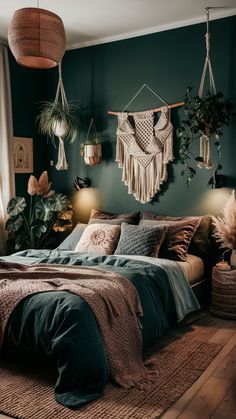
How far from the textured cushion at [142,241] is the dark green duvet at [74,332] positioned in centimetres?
59

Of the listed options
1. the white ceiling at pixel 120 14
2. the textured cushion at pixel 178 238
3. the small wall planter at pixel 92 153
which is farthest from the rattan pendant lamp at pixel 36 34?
the small wall planter at pixel 92 153

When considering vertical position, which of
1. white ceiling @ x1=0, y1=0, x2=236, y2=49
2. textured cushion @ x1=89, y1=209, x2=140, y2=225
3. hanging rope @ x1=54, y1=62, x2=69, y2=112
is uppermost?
white ceiling @ x1=0, y1=0, x2=236, y2=49

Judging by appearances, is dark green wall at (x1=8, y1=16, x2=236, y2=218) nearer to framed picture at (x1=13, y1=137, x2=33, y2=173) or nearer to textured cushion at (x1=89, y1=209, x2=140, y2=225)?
textured cushion at (x1=89, y1=209, x2=140, y2=225)

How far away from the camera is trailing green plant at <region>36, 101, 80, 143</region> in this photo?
5.23 metres

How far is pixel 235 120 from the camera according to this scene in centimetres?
453

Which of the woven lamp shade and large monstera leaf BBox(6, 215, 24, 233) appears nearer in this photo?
the woven lamp shade

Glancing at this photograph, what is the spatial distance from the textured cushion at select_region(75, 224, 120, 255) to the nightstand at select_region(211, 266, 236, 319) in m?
1.01

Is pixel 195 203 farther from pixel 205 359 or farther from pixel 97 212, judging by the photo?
pixel 205 359

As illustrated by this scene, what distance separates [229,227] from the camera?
4184 millimetres

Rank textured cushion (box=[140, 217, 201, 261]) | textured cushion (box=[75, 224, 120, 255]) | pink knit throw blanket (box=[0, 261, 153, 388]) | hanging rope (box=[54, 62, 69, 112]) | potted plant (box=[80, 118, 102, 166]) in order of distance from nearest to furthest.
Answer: pink knit throw blanket (box=[0, 261, 153, 388]) → textured cushion (box=[140, 217, 201, 261]) → textured cushion (box=[75, 224, 120, 255]) → potted plant (box=[80, 118, 102, 166]) → hanging rope (box=[54, 62, 69, 112])

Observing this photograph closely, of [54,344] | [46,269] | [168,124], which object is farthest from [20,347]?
[168,124]

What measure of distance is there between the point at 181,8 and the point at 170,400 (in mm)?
3591

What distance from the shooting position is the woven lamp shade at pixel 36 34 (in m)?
2.92

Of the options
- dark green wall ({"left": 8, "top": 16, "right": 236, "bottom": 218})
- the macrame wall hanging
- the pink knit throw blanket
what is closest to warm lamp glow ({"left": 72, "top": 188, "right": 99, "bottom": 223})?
dark green wall ({"left": 8, "top": 16, "right": 236, "bottom": 218})
